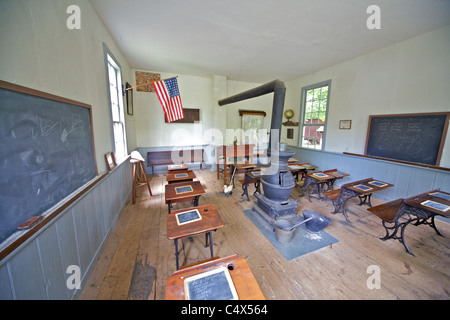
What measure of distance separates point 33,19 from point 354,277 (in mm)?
4110

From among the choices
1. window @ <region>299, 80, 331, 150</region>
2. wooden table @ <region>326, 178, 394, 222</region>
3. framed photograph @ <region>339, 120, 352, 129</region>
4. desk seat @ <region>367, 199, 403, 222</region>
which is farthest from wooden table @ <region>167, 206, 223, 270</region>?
window @ <region>299, 80, 331, 150</region>

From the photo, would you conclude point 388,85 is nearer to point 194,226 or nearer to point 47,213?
point 194,226

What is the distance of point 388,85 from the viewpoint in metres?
3.92

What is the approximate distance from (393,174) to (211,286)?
196 inches

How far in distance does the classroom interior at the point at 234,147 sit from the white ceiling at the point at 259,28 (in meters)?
0.03

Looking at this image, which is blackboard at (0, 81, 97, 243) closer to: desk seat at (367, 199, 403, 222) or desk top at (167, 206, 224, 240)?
desk top at (167, 206, 224, 240)

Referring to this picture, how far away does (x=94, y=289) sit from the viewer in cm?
179

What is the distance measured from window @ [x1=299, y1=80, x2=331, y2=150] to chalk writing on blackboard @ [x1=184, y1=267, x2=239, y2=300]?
5.74 meters

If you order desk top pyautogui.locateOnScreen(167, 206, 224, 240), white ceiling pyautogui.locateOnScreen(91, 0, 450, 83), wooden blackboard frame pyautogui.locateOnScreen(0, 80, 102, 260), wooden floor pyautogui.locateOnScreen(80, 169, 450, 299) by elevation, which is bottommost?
wooden floor pyautogui.locateOnScreen(80, 169, 450, 299)

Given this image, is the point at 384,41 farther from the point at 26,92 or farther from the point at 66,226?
the point at 66,226

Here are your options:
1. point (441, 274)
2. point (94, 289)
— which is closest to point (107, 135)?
point (94, 289)

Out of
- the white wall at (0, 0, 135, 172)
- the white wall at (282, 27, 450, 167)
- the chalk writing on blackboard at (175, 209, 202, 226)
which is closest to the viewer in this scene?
the white wall at (0, 0, 135, 172)

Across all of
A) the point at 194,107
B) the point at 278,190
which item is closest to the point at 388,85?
the point at 278,190

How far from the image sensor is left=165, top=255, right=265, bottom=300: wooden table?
104 centimetres
